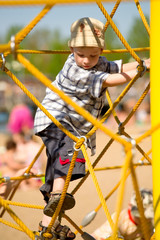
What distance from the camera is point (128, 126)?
27.5ft

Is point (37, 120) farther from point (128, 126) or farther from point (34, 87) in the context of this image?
point (34, 87)

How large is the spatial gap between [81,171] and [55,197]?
14 centimetres

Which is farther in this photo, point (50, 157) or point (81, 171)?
point (50, 157)

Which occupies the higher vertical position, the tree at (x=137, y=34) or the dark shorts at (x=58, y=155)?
the tree at (x=137, y=34)

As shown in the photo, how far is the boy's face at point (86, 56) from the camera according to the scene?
5.00ft

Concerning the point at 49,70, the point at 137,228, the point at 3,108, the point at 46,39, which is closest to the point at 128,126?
the point at 137,228

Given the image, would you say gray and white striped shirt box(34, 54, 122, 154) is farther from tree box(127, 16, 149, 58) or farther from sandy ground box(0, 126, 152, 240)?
tree box(127, 16, 149, 58)

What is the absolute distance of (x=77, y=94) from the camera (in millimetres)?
1609

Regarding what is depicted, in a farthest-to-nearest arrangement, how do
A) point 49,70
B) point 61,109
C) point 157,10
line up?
point 49,70
point 61,109
point 157,10

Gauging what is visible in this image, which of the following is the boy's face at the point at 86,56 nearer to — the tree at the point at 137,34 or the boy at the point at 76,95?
the boy at the point at 76,95

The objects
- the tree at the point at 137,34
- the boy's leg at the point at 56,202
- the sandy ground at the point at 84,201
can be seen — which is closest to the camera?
the boy's leg at the point at 56,202

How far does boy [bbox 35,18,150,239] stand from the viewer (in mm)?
1515

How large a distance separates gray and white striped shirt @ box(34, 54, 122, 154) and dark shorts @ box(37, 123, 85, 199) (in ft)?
0.12

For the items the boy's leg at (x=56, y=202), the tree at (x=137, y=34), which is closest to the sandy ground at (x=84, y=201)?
the boy's leg at (x=56, y=202)
